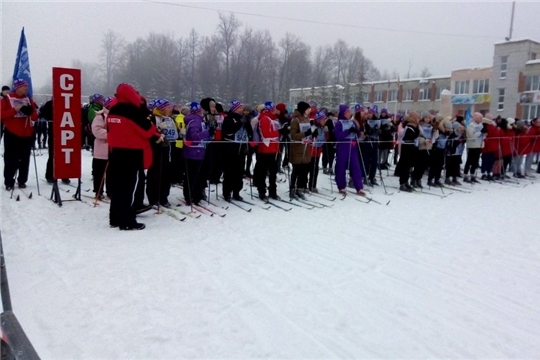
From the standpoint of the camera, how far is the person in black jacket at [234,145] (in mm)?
8383

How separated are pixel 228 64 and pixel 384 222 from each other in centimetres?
5630

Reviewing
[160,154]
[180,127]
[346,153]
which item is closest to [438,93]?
[346,153]

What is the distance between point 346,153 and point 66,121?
574 cm

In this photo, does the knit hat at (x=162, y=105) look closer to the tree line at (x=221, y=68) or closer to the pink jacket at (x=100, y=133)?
the pink jacket at (x=100, y=133)

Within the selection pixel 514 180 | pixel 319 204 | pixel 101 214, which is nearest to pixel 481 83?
pixel 514 180

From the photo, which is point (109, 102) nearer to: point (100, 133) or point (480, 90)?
point (100, 133)

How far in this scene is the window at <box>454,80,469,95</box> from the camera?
50312mm

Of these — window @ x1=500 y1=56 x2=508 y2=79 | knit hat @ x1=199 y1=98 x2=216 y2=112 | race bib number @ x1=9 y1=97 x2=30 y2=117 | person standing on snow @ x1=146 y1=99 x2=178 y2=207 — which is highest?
window @ x1=500 y1=56 x2=508 y2=79

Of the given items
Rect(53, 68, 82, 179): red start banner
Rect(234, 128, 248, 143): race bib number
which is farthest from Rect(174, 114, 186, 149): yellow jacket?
Rect(53, 68, 82, 179): red start banner

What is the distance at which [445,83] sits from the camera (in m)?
54.8

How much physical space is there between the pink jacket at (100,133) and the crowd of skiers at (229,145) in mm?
17

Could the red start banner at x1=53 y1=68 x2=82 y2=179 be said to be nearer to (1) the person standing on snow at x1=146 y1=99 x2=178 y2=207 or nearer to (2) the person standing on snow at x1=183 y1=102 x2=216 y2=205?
(1) the person standing on snow at x1=146 y1=99 x2=178 y2=207

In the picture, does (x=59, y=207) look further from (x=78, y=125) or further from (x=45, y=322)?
(x=45, y=322)

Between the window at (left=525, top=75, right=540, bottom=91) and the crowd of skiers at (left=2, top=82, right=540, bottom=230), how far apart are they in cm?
3455
